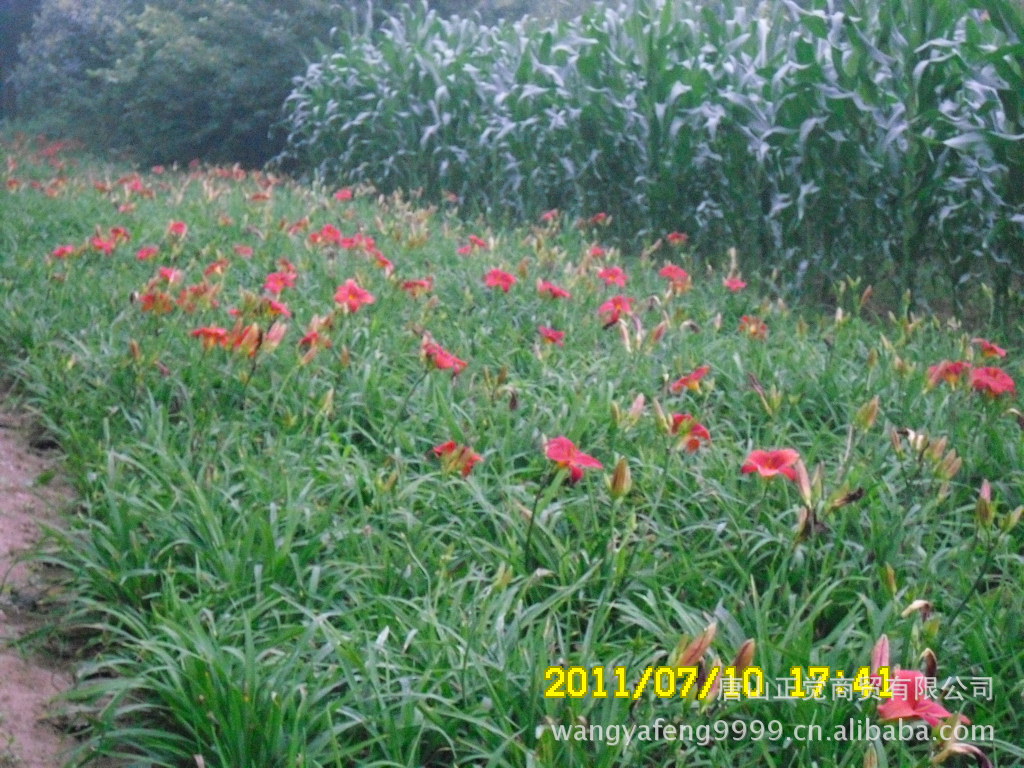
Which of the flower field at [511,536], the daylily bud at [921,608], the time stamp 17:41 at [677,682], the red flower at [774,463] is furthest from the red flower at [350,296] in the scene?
the daylily bud at [921,608]

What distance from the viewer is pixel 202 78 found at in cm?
1294

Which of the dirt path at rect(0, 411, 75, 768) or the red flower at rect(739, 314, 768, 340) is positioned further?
the red flower at rect(739, 314, 768, 340)

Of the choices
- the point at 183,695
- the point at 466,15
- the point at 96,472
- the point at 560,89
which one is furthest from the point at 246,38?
the point at 183,695

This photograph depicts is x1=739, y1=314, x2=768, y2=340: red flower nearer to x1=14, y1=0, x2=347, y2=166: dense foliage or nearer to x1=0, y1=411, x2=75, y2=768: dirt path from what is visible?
x1=0, y1=411, x2=75, y2=768: dirt path

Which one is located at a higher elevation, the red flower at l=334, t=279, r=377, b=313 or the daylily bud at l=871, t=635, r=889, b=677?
the red flower at l=334, t=279, r=377, b=313

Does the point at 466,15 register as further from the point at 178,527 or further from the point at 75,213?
the point at 178,527

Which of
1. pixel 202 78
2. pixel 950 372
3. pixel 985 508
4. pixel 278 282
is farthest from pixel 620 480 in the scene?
pixel 202 78

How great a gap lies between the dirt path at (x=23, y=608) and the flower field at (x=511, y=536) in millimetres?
70

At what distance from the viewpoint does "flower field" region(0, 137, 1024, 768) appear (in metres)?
1.75

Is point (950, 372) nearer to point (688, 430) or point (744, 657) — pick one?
point (688, 430)

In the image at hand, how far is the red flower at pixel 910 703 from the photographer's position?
1459mm

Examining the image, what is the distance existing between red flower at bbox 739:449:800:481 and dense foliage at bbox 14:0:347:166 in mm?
11458

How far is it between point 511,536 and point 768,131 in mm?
3735

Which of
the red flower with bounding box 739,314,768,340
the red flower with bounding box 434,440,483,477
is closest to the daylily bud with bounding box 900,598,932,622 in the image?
the red flower with bounding box 434,440,483,477
